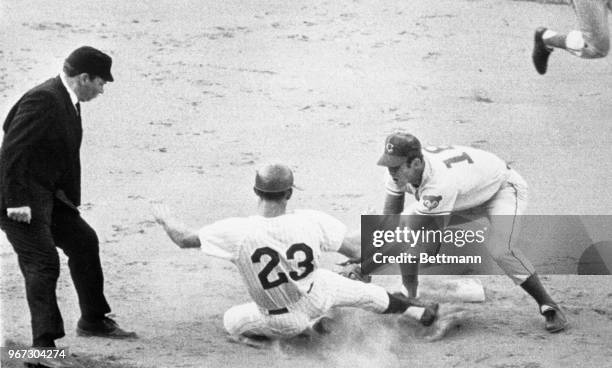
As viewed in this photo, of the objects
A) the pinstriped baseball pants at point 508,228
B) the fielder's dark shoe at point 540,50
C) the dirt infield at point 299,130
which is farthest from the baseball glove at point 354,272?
the fielder's dark shoe at point 540,50

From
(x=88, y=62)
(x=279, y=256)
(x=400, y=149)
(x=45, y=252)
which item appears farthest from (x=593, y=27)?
(x=45, y=252)

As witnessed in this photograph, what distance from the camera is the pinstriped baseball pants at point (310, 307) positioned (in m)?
8.26

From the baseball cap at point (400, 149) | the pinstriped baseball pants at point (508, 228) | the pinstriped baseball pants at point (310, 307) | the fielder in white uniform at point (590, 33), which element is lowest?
the pinstriped baseball pants at point (310, 307)

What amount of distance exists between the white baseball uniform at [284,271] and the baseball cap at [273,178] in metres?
0.22

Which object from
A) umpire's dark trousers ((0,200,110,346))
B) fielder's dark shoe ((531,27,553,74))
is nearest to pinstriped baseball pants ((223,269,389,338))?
umpire's dark trousers ((0,200,110,346))

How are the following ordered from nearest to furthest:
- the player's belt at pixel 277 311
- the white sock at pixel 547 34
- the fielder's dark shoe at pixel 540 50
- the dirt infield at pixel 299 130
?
1. the player's belt at pixel 277 311
2. the dirt infield at pixel 299 130
3. the white sock at pixel 547 34
4. the fielder's dark shoe at pixel 540 50

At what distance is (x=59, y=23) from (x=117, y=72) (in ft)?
4.87

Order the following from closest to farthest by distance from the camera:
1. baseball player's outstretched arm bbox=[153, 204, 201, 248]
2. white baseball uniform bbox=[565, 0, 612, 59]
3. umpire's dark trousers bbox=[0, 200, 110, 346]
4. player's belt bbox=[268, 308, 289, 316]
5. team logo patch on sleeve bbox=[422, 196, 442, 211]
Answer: umpire's dark trousers bbox=[0, 200, 110, 346] < baseball player's outstretched arm bbox=[153, 204, 201, 248] < player's belt bbox=[268, 308, 289, 316] < team logo patch on sleeve bbox=[422, 196, 442, 211] < white baseball uniform bbox=[565, 0, 612, 59]

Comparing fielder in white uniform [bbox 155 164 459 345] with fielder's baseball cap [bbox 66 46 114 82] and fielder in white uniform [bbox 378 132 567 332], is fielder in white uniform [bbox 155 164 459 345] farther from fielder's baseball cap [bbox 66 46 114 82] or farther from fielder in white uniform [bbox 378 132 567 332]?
fielder's baseball cap [bbox 66 46 114 82]

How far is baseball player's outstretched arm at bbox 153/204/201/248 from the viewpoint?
25.9 ft

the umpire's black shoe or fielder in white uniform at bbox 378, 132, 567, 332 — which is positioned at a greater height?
fielder in white uniform at bbox 378, 132, 567, 332

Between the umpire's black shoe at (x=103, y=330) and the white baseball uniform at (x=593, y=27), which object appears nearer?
the umpire's black shoe at (x=103, y=330)

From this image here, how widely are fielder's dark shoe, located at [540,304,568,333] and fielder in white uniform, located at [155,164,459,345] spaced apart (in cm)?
106

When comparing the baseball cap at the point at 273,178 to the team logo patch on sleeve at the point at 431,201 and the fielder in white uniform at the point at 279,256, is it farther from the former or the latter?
the team logo patch on sleeve at the point at 431,201
